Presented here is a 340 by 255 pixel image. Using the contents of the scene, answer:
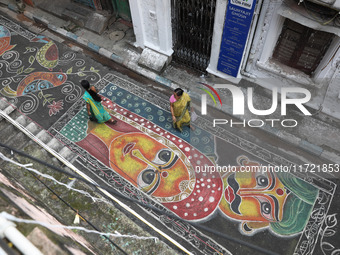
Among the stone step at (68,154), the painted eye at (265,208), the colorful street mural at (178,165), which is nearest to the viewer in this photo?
the colorful street mural at (178,165)

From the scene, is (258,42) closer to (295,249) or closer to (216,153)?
(216,153)

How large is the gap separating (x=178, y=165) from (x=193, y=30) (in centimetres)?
375

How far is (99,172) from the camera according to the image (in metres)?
5.95

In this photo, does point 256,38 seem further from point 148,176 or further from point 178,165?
point 148,176

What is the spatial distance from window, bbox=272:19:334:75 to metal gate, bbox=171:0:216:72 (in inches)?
71.1

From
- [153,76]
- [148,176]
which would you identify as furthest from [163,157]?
[153,76]

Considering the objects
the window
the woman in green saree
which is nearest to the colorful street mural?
the woman in green saree

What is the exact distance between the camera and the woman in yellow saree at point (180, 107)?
533 centimetres

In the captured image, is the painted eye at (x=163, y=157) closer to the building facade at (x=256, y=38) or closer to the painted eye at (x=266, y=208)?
the painted eye at (x=266, y=208)

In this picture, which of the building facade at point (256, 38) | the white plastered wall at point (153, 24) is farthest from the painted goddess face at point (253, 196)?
the white plastered wall at point (153, 24)

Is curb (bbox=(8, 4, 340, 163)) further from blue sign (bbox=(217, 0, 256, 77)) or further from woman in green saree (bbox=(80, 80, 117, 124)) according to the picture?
woman in green saree (bbox=(80, 80, 117, 124))

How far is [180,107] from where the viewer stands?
5.64 metres

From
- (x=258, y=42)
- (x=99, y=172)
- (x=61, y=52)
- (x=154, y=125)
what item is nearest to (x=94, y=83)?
(x=61, y=52)

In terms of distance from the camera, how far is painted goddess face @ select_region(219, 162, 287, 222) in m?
5.36
